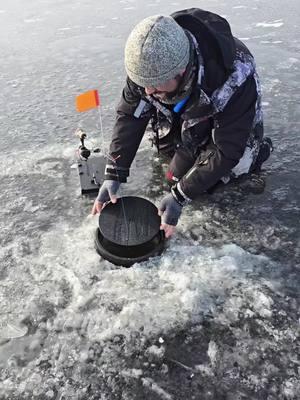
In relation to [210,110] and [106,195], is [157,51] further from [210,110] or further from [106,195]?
[106,195]

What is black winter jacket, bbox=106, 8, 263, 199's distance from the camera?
1981 millimetres

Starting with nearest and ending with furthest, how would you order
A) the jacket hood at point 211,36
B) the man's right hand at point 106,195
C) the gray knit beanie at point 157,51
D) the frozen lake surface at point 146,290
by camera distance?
the gray knit beanie at point 157,51, the frozen lake surface at point 146,290, the jacket hood at point 211,36, the man's right hand at point 106,195

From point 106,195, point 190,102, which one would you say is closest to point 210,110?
point 190,102

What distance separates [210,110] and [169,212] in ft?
1.95

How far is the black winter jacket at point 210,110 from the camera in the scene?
1.98 meters

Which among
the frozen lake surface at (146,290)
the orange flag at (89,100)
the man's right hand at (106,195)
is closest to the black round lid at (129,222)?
the man's right hand at (106,195)

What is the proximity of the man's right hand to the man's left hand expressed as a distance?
33cm

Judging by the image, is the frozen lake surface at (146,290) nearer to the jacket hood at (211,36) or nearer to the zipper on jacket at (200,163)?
the zipper on jacket at (200,163)

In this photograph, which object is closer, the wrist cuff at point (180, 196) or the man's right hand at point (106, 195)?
the wrist cuff at point (180, 196)

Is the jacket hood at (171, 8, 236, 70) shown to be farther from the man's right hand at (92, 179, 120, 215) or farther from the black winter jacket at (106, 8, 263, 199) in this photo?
the man's right hand at (92, 179, 120, 215)

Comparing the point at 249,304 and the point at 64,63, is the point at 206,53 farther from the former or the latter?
the point at 64,63

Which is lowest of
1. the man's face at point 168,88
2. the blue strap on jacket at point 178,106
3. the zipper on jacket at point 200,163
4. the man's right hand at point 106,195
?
the man's right hand at point 106,195

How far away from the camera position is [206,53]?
197cm

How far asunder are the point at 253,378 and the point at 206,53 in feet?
4.98
